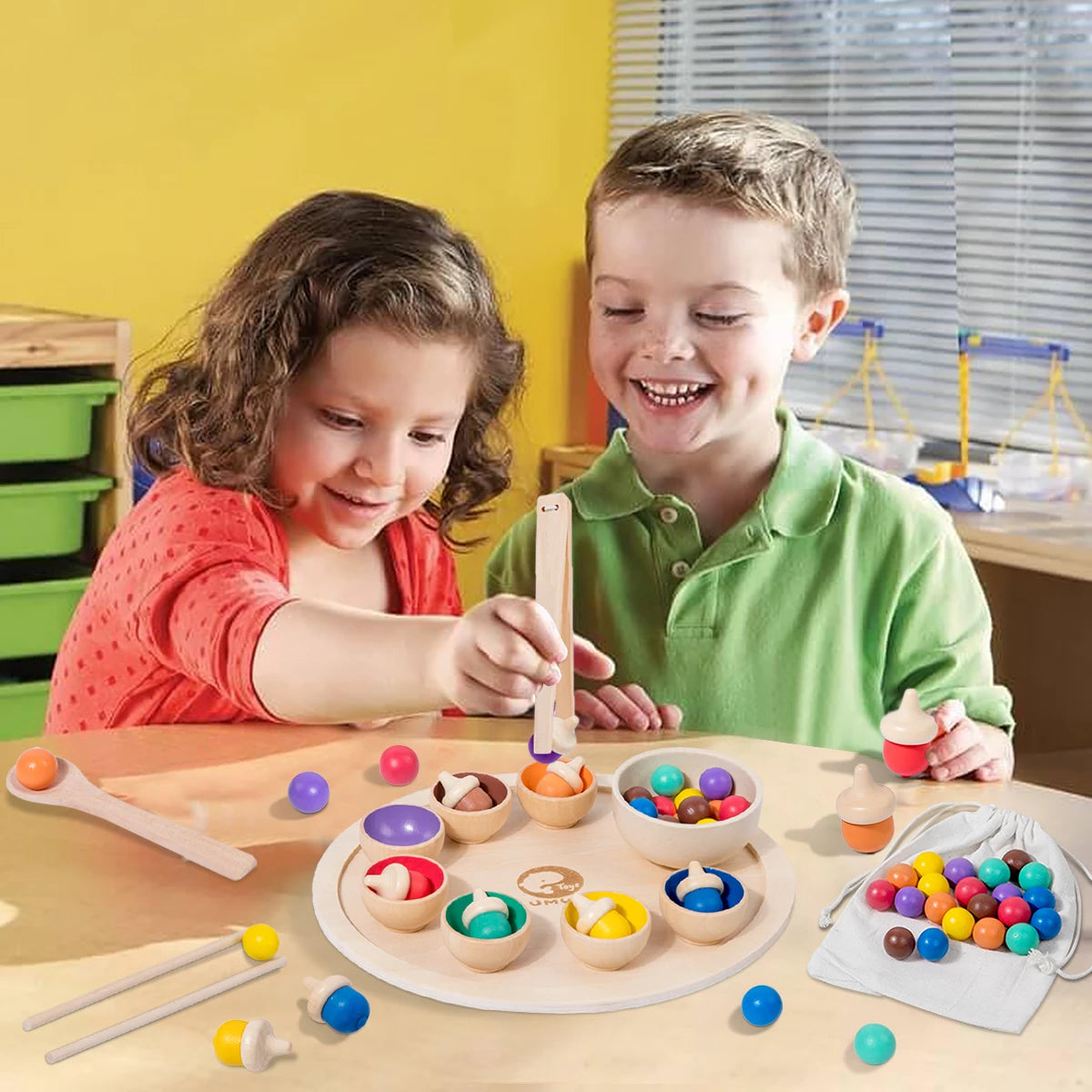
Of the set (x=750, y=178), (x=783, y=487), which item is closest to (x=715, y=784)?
(x=783, y=487)

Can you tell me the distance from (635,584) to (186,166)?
170 cm

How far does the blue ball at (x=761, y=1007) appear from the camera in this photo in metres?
0.74

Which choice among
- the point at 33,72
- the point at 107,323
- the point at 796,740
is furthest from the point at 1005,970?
the point at 33,72

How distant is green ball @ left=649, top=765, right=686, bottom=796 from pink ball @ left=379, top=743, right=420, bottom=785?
167 mm

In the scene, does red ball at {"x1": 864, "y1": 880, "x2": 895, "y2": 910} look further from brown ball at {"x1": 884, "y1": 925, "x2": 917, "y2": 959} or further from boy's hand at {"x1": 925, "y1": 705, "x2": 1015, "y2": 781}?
boy's hand at {"x1": 925, "y1": 705, "x2": 1015, "y2": 781}

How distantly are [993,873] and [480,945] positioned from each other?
31 centimetres

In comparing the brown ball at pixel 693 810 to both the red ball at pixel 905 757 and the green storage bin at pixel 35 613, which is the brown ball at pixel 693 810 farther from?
the green storage bin at pixel 35 613

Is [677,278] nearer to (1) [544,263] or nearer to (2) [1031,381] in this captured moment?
(2) [1031,381]

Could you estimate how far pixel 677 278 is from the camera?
1.34 meters

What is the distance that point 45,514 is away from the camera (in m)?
2.31

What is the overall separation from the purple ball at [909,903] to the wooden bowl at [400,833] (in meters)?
0.26

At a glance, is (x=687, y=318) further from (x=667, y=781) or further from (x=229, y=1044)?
(x=229, y=1044)

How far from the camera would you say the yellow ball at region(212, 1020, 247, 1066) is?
27.6 inches

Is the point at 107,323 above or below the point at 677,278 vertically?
below
